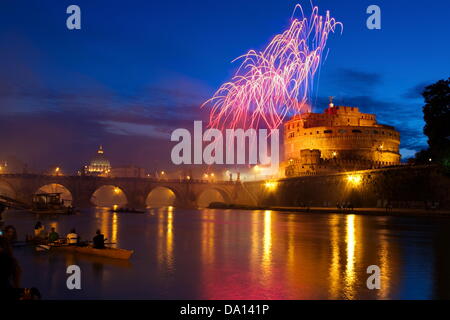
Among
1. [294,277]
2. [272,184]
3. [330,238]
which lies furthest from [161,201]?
[294,277]

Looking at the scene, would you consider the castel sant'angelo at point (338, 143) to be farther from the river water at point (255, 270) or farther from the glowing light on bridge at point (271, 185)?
the river water at point (255, 270)

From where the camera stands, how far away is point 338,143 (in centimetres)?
10331

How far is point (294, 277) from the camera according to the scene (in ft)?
49.1

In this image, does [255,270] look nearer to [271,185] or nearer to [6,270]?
[6,270]

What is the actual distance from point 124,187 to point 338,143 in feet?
176

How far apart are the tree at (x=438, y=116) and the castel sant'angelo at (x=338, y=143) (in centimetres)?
4623

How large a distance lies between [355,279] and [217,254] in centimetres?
840

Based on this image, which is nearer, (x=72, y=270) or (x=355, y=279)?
(x=355, y=279)

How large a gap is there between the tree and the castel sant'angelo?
152ft

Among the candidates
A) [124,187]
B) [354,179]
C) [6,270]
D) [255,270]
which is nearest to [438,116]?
[354,179]

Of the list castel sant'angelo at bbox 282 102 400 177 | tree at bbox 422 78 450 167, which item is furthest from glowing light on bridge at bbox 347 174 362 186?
castel sant'angelo at bbox 282 102 400 177

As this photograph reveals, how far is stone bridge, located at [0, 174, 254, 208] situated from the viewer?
88875mm
